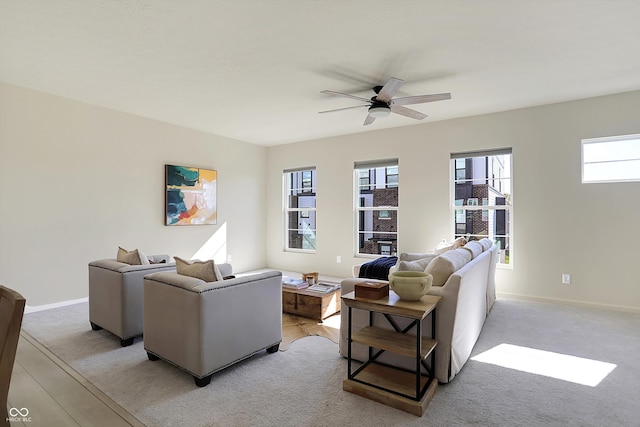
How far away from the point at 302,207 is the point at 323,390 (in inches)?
189

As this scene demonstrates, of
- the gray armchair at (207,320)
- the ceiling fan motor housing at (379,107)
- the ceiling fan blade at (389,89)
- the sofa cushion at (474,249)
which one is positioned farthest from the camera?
the ceiling fan motor housing at (379,107)

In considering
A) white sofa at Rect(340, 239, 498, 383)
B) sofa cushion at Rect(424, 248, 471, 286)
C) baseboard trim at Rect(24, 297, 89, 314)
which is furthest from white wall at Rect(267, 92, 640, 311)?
baseboard trim at Rect(24, 297, 89, 314)

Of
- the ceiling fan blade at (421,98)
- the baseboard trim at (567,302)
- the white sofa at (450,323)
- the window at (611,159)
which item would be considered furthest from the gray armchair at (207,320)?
the window at (611,159)

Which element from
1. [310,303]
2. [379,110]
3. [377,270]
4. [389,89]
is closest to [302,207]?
[377,270]

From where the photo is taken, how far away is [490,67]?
3.32 meters

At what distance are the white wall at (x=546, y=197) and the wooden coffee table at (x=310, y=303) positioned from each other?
212 centimetres

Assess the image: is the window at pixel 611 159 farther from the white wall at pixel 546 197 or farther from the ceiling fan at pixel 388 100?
the ceiling fan at pixel 388 100

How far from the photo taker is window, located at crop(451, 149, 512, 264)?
189 inches

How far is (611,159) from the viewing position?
4.16 meters

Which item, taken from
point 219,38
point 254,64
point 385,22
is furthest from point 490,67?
point 219,38

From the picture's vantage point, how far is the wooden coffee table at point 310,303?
12.0 ft

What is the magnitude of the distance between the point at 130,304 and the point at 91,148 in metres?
2.63

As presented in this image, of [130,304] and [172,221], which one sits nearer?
[130,304]

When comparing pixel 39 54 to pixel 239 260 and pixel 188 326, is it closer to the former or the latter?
pixel 188 326
